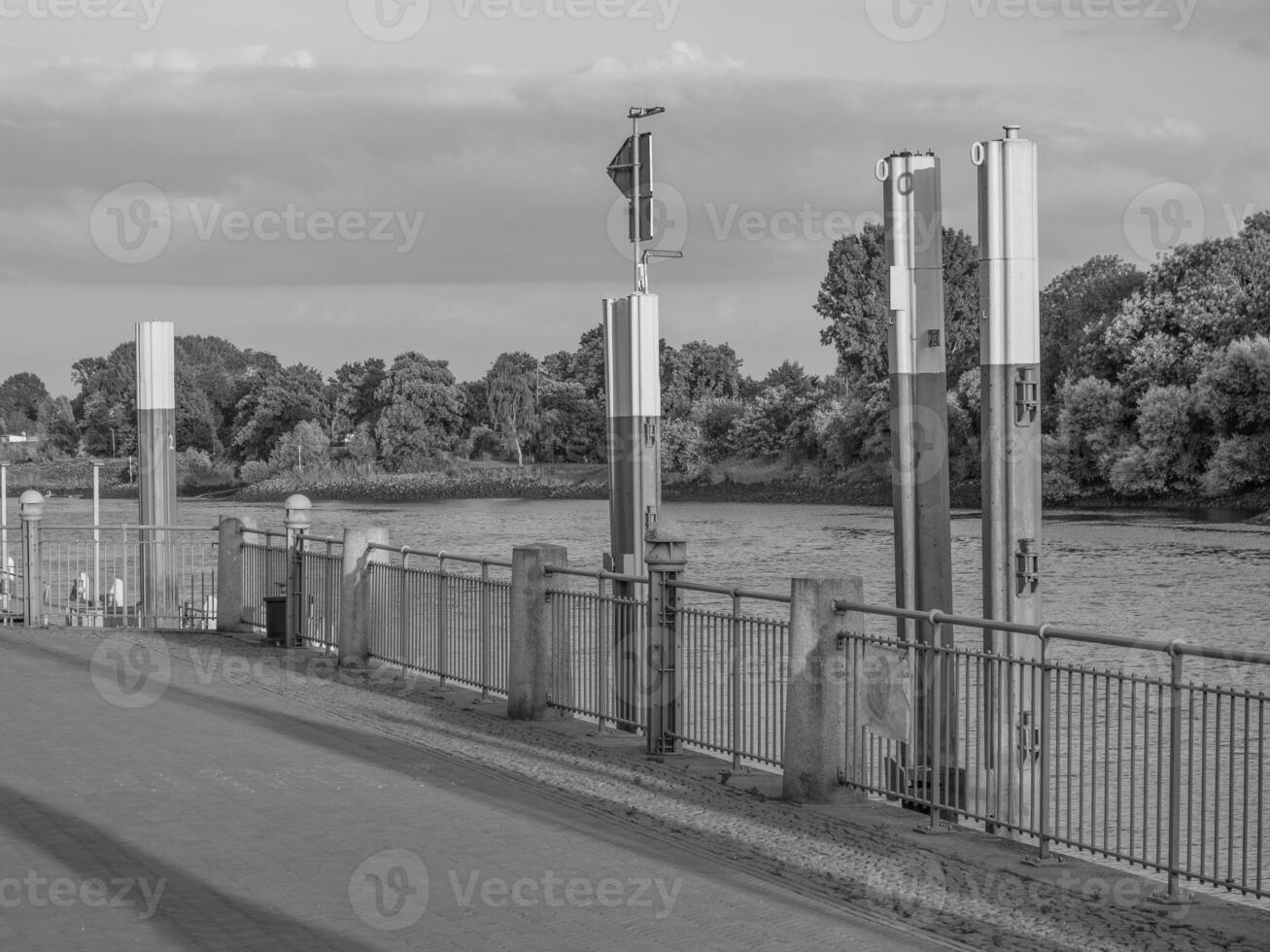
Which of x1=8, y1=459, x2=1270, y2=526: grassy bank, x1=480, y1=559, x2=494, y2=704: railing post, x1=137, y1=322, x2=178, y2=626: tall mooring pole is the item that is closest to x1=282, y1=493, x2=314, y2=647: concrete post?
x1=480, y1=559, x2=494, y2=704: railing post

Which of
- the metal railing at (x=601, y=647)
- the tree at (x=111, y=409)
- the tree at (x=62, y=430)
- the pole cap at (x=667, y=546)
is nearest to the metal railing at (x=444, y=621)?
the metal railing at (x=601, y=647)

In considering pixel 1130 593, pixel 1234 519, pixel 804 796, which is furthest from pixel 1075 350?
pixel 804 796

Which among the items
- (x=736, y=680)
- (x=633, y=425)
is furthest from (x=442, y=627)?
(x=736, y=680)

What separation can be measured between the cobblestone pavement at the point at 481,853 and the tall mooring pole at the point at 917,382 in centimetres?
256

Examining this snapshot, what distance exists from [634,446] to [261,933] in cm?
925

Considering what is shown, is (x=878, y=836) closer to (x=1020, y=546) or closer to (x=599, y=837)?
(x=599, y=837)

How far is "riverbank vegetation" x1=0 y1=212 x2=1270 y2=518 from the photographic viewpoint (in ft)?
226

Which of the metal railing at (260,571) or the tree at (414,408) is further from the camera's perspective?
the tree at (414,408)

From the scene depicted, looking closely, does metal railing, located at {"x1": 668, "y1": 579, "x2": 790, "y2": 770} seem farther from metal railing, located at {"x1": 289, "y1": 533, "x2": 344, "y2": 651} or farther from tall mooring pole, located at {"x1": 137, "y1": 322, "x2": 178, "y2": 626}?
tall mooring pole, located at {"x1": 137, "y1": 322, "x2": 178, "y2": 626}

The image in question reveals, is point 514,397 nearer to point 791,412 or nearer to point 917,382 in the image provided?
point 791,412

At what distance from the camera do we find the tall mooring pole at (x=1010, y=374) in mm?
12195

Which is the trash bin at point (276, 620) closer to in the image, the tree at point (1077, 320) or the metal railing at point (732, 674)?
the metal railing at point (732, 674)

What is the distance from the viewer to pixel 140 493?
30.6 meters

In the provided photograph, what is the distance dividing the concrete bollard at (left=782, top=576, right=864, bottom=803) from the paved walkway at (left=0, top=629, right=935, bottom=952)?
1466mm
